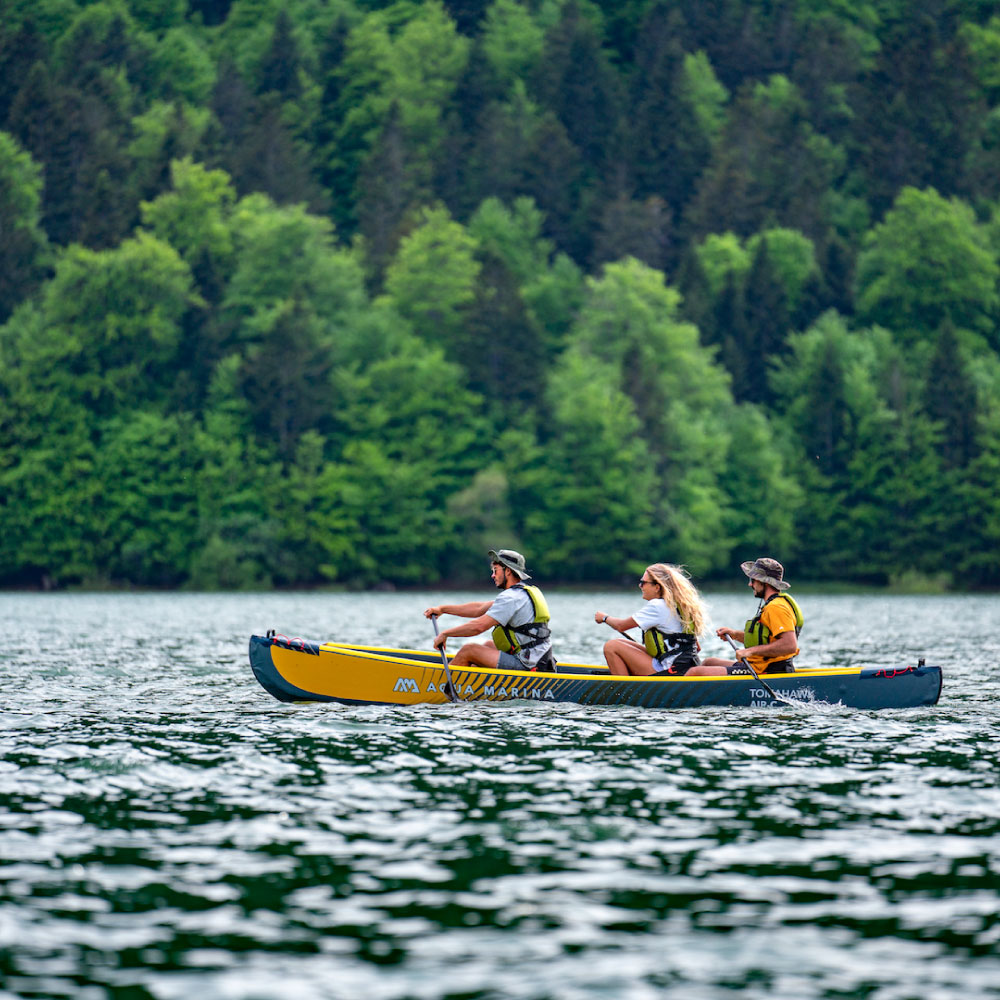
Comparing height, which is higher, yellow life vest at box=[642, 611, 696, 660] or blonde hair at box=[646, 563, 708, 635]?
blonde hair at box=[646, 563, 708, 635]

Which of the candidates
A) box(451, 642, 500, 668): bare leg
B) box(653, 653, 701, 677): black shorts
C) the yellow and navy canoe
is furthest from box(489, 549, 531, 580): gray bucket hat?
box(653, 653, 701, 677): black shorts

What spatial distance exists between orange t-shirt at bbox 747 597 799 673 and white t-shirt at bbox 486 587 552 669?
2265mm

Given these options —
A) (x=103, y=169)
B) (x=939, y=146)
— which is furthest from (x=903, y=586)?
(x=103, y=169)

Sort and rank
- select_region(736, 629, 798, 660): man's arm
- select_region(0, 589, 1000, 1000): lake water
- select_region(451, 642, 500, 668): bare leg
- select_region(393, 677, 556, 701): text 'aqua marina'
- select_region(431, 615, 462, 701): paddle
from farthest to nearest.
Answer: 1. select_region(451, 642, 500, 668): bare leg
2. select_region(431, 615, 462, 701): paddle
3. select_region(393, 677, 556, 701): text 'aqua marina'
4. select_region(736, 629, 798, 660): man's arm
5. select_region(0, 589, 1000, 1000): lake water

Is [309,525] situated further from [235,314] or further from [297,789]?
[297,789]

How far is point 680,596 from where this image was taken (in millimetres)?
17047

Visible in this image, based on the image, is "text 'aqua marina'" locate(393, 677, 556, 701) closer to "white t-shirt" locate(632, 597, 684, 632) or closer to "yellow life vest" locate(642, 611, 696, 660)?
"yellow life vest" locate(642, 611, 696, 660)

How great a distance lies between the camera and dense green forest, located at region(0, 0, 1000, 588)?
7788 centimetres

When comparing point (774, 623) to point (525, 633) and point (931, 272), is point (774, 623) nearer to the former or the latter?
point (525, 633)

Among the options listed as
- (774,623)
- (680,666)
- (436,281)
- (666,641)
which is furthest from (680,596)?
(436,281)

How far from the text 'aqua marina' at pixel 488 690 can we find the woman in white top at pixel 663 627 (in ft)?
2.88

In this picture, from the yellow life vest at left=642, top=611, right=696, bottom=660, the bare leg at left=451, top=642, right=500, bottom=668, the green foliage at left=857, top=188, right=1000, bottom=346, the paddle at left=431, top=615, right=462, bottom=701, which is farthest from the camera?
the green foliage at left=857, top=188, right=1000, bottom=346

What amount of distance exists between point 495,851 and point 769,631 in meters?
8.29

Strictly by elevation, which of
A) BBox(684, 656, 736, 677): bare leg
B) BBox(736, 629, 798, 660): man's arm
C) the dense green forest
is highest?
the dense green forest
